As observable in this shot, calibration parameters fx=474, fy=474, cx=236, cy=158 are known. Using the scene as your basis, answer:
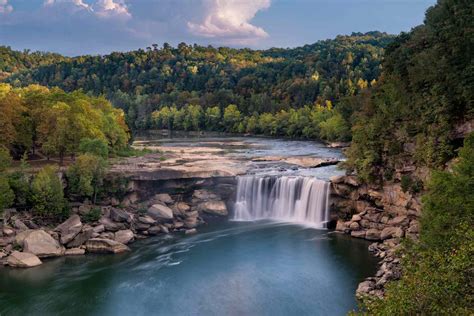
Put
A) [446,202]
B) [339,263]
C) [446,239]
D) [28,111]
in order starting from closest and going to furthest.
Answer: [446,239] < [446,202] < [339,263] < [28,111]

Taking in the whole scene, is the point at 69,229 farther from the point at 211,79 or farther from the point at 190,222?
the point at 211,79

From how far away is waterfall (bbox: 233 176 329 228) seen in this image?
3916cm

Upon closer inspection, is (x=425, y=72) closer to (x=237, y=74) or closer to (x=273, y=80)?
(x=273, y=80)

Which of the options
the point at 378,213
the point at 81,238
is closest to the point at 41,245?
the point at 81,238

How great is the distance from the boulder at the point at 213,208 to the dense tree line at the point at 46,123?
13102mm

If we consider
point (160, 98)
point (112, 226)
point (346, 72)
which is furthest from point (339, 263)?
point (160, 98)

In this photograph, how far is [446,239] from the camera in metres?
20.2

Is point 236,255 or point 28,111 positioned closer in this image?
point 236,255

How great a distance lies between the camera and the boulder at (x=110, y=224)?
34844mm

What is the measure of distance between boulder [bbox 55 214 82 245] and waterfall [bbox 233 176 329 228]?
13.7 metres

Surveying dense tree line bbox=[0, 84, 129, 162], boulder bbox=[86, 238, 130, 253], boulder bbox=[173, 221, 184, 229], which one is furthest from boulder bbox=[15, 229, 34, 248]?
dense tree line bbox=[0, 84, 129, 162]

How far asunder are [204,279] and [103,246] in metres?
8.45

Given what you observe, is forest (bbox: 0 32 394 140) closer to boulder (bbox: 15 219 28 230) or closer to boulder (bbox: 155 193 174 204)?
boulder (bbox: 155 193 174 204)

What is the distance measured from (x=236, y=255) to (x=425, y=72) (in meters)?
18.2
